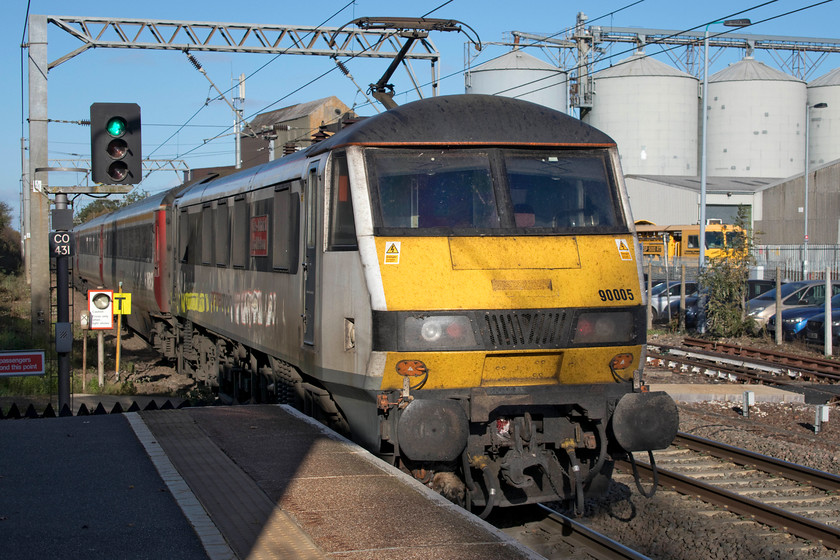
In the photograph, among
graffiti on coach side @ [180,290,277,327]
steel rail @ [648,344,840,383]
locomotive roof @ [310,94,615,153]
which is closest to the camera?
locomotive roof @ [310,94,615,153]

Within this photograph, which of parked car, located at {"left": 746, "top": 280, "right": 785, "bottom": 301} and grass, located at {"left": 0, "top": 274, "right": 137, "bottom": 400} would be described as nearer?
grass, located at {"left": 0, "top": 274, "right": 137, "bottom": 400}

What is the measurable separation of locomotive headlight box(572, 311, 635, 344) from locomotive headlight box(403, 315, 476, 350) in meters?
0.89

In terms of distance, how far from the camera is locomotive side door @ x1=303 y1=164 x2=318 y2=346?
326 inches

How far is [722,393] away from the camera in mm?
15680

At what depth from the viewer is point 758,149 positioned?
57.6m

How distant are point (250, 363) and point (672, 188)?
4501 centimetres

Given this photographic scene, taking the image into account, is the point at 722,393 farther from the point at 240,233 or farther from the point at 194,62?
the point at 194,62

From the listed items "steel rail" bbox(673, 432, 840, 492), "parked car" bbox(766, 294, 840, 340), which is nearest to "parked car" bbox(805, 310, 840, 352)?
"parked car" bbox(766, 294, 840, 340)

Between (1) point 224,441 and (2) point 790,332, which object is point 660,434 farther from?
(2) point 790,332

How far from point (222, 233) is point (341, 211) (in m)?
5.42

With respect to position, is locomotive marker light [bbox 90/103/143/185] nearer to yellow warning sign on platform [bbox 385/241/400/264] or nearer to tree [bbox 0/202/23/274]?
yellow warning sign on platform [bbox 385/241/400/264]

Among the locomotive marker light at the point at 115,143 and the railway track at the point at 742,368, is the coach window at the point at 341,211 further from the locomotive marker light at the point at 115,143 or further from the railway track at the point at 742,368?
the railway track at the point at 742,368

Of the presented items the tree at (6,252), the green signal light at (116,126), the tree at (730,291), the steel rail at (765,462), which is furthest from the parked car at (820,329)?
the tree at (6,252)

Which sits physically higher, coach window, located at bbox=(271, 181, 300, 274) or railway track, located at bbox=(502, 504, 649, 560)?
coach window, located at bbox=(271, 181, 300, 274)
